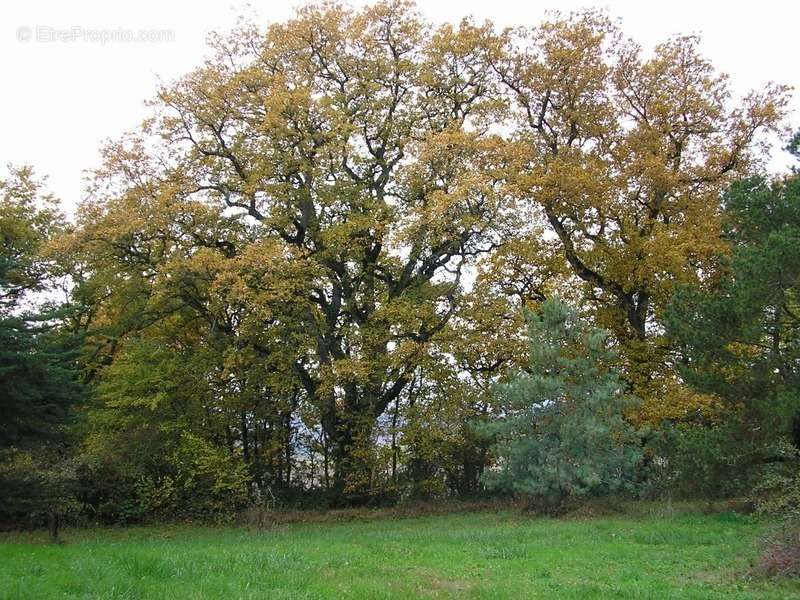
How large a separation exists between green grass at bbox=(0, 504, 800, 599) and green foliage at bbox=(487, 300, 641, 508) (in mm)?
2270

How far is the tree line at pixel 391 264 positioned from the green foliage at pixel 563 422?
9 cm

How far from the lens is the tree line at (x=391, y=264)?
21.7 meters

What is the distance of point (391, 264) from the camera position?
84.5 ft

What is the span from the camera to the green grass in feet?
29.1

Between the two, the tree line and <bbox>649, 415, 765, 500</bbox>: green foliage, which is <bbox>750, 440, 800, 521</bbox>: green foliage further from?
the tree line

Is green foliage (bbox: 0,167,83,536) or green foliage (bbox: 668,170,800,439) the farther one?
green foliage (bbox: 0,167,83,536)

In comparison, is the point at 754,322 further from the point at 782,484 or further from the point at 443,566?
the point at 443,566

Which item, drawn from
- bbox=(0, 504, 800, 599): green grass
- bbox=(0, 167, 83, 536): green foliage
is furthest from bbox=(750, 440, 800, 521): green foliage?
bbox=(0, 167, 83, 536): green foliage

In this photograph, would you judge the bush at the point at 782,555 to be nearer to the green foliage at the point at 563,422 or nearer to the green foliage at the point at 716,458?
the green foliage at the point at 716,458

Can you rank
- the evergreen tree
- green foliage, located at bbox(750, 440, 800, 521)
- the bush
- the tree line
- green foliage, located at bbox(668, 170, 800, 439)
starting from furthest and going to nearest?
the tree line, the evergreen tree, green foliage, located at bbox(668, 170, 800, 439), green foliage, located at bbox(750, 440, 800, 521), the bush

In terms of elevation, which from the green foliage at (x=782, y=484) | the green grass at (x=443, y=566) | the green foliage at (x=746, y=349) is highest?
the green foliage at (x=746, y=349)

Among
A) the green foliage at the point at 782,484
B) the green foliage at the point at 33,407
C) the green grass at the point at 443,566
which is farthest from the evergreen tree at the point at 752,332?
the green foliage at the point at 33,407

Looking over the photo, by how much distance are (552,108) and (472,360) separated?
10803 mm

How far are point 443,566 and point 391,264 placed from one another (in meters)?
15.6
